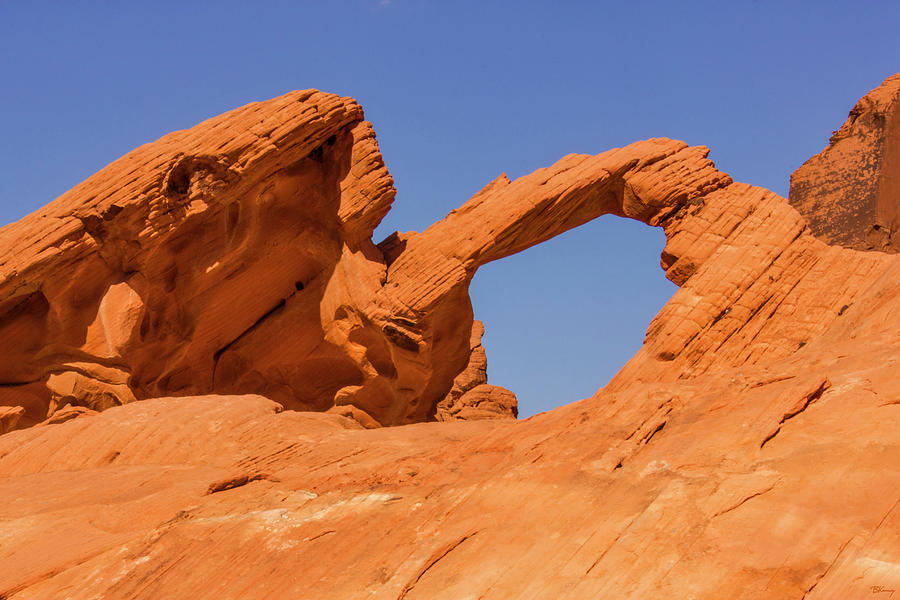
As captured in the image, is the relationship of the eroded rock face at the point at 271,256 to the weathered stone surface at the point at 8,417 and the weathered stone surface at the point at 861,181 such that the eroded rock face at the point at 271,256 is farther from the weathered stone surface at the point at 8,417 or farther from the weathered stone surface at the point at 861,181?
the weathered stone surface at the point at 861,181

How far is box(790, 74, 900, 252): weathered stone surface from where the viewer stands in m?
22.0

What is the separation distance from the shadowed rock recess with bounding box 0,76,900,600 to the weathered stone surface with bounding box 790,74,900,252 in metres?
0.10

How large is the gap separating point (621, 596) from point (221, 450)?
571cm

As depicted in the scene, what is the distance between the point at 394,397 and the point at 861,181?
13041 mm

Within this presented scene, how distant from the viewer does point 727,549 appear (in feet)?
21.2

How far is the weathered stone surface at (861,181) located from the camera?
22.0 meters

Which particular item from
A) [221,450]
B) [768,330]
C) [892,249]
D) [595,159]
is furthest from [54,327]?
[892,249]

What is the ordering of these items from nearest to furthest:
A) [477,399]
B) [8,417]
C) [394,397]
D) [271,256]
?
[8,417], [271,256], [394,397], [477,399]

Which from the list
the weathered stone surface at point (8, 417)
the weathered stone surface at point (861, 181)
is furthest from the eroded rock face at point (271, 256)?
the weathered stone surface at point (861, 181)

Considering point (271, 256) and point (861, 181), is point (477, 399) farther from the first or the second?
point (861, 181)

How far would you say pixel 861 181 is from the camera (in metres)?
22.8

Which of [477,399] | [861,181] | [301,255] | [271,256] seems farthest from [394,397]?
[861,181]

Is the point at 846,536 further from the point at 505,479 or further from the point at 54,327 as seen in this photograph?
the point at 54,327

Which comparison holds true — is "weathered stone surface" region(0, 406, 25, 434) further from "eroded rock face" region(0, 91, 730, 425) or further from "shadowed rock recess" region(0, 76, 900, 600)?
"eroded rock face" region(0, 91, 730, 425)
